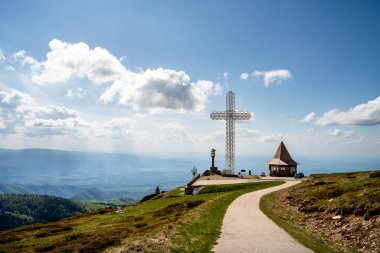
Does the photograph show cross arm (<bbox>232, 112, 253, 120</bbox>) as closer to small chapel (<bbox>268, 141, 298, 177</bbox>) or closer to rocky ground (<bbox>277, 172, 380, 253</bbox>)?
small chapel (<bbox>268, 141, 298, 177</bbox>)

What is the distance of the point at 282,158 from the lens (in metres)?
81.1

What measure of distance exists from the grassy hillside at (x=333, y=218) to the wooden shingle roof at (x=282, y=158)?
4479cm

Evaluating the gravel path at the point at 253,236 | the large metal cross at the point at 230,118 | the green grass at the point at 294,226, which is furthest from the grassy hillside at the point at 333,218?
the large metal cross at the point at 230,118

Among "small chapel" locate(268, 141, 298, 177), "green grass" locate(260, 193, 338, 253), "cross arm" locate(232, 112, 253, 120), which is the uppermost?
"cross arm" locate(232, 112, 253, 120)

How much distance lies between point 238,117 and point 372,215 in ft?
201

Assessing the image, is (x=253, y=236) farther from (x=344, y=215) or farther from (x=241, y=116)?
(x=241, y=116)

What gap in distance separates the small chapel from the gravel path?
2091 inches

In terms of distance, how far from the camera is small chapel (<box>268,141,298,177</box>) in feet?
260

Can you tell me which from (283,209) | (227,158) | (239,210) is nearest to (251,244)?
(239,210)

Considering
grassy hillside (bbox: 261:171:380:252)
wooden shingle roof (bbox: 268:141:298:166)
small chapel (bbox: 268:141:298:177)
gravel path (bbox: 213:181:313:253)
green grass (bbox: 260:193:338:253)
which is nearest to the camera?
gravel path (bbox: 213:181:313:253)

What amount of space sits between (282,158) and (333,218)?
57.7 m

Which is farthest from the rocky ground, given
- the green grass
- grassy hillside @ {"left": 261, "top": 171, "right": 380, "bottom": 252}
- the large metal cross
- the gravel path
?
the large metal cross

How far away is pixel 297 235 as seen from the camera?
68.3 ft

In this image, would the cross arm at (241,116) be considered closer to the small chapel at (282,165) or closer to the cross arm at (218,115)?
the cross arm at (218,115)
